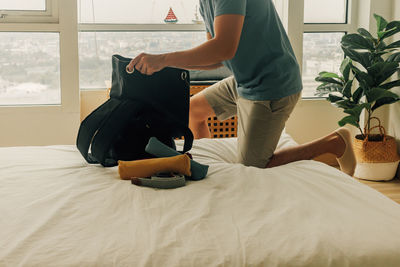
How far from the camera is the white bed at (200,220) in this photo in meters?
1.09

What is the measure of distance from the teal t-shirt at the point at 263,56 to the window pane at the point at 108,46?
5.53ft

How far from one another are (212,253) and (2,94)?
2881 mm

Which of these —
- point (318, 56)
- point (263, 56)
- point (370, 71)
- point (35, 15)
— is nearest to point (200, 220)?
point (263, 56)

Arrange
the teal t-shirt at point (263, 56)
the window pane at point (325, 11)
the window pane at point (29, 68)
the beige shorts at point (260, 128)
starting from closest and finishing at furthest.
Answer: the teal t-shirt at point (263, 56) < the beige shorts at point (260, 128) < the window pane at point (29, 68) < the window pane at point (325, 11)

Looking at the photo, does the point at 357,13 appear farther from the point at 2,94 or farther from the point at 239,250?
the point at 239,250

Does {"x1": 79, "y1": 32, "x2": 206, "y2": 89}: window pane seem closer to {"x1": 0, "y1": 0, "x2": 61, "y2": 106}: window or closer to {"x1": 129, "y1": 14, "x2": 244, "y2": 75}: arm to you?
{"x1": 0, "y1": 0, "x2": 61, "y2": 106}: window

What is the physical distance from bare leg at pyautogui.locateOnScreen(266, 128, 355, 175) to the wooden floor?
0.98 m

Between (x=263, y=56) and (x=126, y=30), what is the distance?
1.92 meters

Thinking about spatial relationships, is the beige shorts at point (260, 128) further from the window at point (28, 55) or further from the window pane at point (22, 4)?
the window pane at point (22, 4)

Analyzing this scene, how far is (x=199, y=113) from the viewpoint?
2439mm

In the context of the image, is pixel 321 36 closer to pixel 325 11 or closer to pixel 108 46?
pixel 325 11

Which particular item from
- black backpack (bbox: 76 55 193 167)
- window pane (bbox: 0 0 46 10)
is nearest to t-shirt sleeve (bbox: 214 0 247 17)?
black backpack (bbox: 76 55 193 167)

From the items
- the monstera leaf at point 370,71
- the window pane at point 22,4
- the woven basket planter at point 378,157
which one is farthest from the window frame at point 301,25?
the window pane at point 22,4

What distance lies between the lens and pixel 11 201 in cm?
141
